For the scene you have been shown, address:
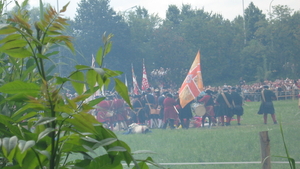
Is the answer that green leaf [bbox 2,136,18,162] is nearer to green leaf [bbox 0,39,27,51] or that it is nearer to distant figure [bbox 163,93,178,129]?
green leaf [bbox 0,39,27,51]

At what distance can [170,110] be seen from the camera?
11828 millimetres

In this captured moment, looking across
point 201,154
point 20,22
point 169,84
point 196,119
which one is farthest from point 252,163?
point 169,84

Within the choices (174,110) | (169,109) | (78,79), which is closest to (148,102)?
(174,110)

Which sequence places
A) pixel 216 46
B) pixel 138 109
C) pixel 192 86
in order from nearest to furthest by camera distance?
pixel 192 86 → pixel 138 109 → pixel 216 46

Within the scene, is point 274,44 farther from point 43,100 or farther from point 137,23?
point 43,100

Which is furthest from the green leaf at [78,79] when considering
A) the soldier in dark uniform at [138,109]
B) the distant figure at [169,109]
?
the soldier in dark uniform at [138,109]

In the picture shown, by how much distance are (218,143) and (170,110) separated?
2.49 metres

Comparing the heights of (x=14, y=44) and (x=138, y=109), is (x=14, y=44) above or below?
above

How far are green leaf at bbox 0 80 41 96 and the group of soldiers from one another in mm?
10906

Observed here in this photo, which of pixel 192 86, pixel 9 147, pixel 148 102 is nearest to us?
pixel 9 147

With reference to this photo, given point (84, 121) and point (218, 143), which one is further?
point (218, 143)

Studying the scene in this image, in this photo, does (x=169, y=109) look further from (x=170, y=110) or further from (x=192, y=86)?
(x=192, y=86)

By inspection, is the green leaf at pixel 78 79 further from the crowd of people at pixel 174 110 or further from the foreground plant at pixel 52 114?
the crowd of people at pixel 174 110

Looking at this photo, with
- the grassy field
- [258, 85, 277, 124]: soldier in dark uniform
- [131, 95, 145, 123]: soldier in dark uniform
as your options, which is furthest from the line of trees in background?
[258, 85, 277, 124]: soldier in dark uniform
